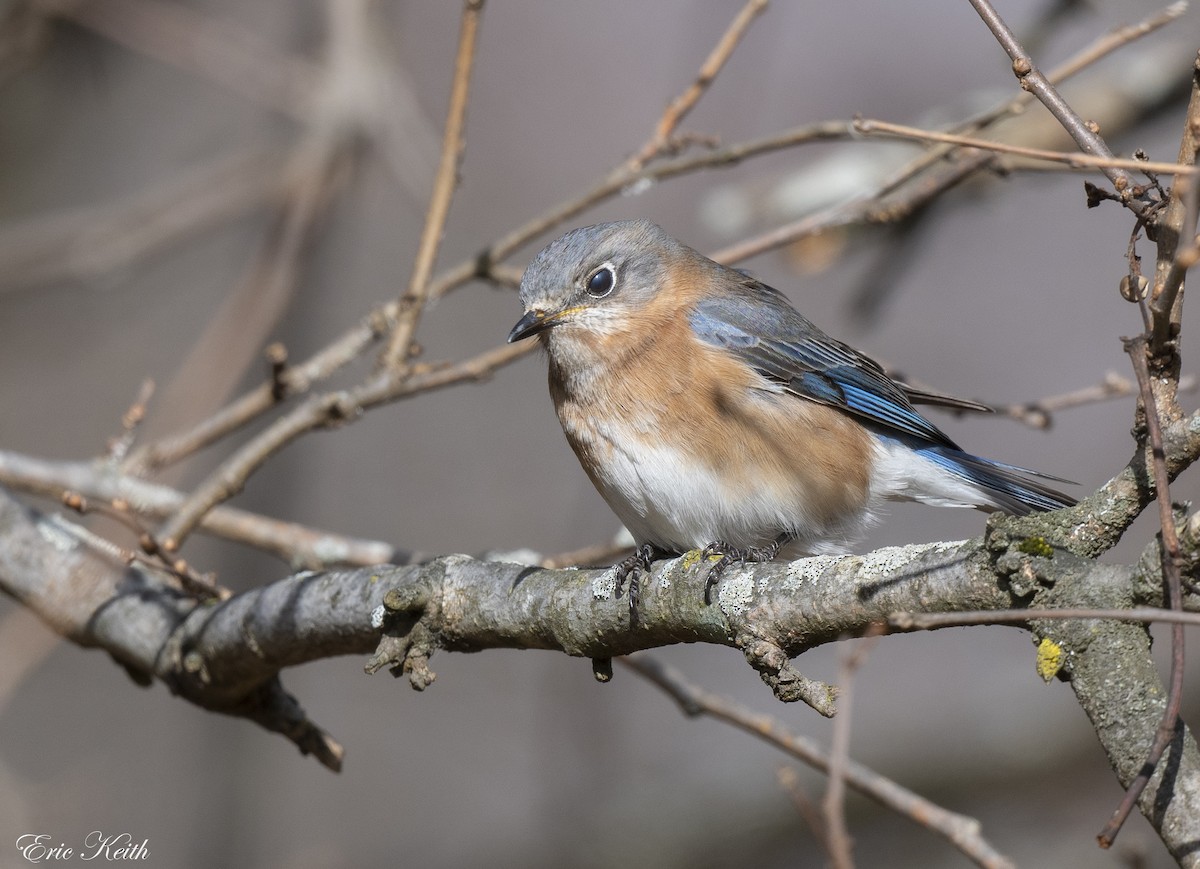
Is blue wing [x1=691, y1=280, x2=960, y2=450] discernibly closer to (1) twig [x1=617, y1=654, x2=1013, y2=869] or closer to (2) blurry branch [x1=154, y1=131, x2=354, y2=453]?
(1) twig [x1=617, y1=654, x2=1013, y2=869]

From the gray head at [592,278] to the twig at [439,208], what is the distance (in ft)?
1.15

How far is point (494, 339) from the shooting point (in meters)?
7.98

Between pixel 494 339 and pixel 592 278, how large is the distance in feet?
12.9

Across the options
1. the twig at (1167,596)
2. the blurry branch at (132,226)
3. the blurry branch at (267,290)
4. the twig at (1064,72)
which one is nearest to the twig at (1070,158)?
the twig at (1167,596)

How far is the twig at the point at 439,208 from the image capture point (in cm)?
356

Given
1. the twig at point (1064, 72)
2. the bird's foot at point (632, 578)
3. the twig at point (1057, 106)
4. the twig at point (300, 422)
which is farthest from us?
the twig at point (300, 422)

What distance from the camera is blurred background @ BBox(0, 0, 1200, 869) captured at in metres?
5.89

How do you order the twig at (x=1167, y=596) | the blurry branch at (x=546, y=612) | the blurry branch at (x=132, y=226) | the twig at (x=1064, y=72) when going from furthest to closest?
the blurry branch at (x=132, y=226)
the twig at (x=1064, y=72)
the blurry branch at (x=546, y=612)
the twig at (x=1167, y=596)

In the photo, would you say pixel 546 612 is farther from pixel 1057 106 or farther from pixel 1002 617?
pixel 1057 106

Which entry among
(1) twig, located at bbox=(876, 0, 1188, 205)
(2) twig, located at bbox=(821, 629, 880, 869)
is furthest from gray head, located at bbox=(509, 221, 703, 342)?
(2) twig, located at bbox=(821, 629, 880, 869)

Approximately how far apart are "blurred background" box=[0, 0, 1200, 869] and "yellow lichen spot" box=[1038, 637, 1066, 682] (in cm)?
348

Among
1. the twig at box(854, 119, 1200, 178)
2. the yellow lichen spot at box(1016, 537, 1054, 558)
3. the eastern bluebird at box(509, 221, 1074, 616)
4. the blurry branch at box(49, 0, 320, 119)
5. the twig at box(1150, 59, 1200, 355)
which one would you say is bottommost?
the yellow lichen spot at box(1016, 537, 1054, 558)

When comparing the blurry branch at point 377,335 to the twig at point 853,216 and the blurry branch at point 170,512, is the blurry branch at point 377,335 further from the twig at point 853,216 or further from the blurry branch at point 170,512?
the blurry branch at point 170,512

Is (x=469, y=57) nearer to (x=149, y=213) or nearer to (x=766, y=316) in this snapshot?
(x=766, y=316)
